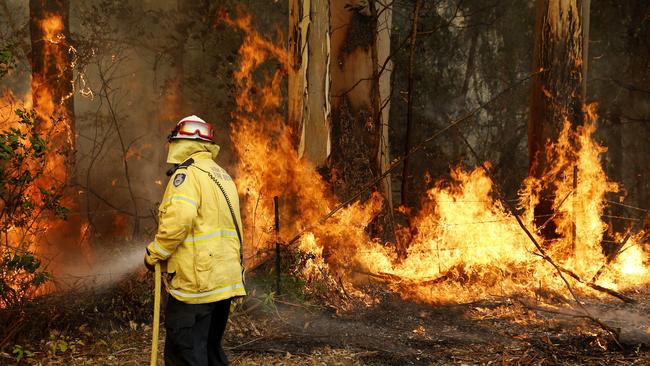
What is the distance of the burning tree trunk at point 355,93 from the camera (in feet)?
27.1

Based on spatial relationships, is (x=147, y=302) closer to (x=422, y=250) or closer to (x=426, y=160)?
(x=422, y=250)

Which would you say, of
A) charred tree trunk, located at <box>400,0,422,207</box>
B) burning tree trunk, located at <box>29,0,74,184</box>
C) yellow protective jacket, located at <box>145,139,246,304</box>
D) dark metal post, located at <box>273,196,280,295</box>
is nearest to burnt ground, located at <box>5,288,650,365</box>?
dark metal post, located at <box>273,196,280,295</box>

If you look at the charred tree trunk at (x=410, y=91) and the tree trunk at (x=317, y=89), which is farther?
Result: the charred tree trunk at (x=410, y=91)

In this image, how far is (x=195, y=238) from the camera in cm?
399

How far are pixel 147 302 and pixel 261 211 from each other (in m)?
2.11

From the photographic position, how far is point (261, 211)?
25.9 feet

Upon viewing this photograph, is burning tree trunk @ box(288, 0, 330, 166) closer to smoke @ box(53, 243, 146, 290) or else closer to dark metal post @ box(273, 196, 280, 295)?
dark metal post @ box(273, 196, 280, 295)

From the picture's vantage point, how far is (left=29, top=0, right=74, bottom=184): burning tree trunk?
9234 millimetres

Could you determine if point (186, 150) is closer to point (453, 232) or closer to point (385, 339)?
point (385, 339)

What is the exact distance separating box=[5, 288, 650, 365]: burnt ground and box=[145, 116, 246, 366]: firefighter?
1532mm

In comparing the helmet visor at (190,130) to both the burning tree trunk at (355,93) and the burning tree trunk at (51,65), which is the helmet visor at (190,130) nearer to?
the burning tree trunk at (355,93)

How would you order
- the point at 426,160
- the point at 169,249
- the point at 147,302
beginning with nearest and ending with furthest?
the point at 169,249
the point at 147,302
the point at 426,160

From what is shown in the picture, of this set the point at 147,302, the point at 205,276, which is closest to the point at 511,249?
the point at 147,302

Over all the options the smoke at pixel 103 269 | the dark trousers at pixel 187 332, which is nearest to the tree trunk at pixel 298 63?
the smoke at pixel 103 269
